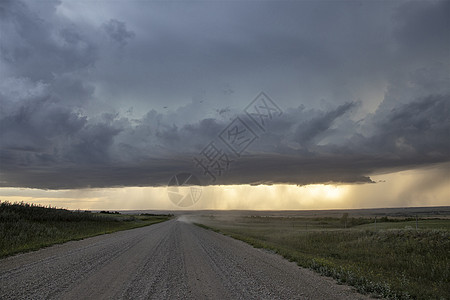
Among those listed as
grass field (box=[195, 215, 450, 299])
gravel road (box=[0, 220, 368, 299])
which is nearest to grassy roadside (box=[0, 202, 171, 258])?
gravel road (box=[0, 220, 368, 299])

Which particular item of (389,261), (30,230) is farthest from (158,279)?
(30,230)

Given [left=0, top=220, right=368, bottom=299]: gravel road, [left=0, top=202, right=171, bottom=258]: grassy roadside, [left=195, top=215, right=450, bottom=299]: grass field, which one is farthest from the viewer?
[left=0, top=202, right=171, bottom=258]: grassy roadside

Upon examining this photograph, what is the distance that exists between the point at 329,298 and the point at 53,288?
7.91 m

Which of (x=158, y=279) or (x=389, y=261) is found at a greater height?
(x=158, y=279)

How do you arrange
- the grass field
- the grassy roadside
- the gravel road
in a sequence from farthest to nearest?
the grassy roadside < the grass field < the gravel road

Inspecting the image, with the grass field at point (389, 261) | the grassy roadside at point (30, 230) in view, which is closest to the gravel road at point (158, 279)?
the grass field at point (389, 261)

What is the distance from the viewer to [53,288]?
8.34m

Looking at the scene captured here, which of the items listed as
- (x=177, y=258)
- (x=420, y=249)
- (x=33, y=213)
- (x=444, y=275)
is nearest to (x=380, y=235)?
(x=420, y=249)

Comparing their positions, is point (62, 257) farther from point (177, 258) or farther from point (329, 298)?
point (329, 298)

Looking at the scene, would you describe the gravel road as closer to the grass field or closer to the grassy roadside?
the grass field

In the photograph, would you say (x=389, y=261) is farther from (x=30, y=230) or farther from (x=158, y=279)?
(x=30, y=230)

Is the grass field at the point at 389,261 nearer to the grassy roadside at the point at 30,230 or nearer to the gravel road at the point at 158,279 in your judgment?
the gravel road at the point at 158,279

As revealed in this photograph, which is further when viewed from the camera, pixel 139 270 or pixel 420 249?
pixel 420 249

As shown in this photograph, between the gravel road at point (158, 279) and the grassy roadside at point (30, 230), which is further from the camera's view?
the grassy roadside at point (30, 230)
